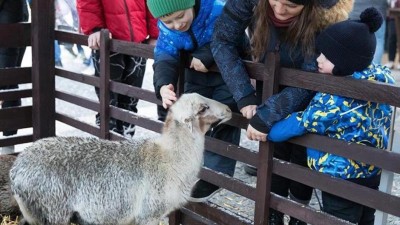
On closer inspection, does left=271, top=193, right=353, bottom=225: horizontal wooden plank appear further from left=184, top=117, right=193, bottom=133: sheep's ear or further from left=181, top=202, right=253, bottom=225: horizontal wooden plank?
left=184, top=117, right=193, bottom=133: sheep's ear

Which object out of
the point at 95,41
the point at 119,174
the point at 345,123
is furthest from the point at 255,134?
the point at 95,41

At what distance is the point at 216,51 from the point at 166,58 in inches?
16.1

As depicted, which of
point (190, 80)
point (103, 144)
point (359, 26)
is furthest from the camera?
point (190, 80)

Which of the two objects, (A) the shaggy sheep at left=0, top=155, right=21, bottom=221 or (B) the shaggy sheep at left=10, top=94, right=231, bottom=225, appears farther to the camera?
(A) the shaggy sheep at left=0, top=155, right=21, bottom=221

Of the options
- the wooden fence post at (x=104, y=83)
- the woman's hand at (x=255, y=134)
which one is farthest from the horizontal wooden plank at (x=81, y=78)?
the woman's hand at (x=255, y=134)

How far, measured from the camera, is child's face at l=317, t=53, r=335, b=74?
286cm

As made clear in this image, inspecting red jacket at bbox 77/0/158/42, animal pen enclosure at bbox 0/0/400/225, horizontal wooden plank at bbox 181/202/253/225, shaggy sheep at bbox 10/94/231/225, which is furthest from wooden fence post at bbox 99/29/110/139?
horizontal wooden plank at bbox 181/202/253/225

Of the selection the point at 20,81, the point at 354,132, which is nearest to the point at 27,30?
the point at 20,81

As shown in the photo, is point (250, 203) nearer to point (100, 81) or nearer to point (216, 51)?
point (100, 81)

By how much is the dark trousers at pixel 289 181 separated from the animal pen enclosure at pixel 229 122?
7.0 inches

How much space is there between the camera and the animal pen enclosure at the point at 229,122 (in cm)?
276

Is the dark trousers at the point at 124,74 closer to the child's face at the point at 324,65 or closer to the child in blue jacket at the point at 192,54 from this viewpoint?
the child in blue jacket at the point at 192,54

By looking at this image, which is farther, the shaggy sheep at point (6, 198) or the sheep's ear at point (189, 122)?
the shaggy sheep at point (6, 198)

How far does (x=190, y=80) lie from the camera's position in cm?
380
